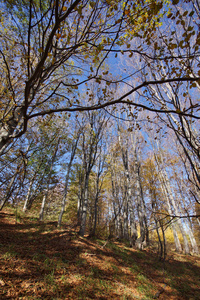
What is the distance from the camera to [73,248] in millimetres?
4625

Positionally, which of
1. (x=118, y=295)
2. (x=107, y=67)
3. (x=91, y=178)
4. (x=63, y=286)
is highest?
(x=107, y=67)

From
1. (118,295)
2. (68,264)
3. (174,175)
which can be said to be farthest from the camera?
(174,175)

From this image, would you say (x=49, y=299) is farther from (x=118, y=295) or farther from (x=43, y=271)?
(x=118, y=295)

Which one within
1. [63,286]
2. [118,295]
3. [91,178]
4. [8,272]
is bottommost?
[118,295]

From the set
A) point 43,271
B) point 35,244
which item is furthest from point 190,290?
point 35,244

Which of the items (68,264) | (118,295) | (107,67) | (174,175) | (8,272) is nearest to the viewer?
(8,272)

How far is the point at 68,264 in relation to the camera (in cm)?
351

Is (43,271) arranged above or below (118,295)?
above

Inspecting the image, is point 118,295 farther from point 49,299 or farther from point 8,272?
point 8,272

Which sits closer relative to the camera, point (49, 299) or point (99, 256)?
point (49, 299)

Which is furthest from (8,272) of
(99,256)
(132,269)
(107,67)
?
(107,67)

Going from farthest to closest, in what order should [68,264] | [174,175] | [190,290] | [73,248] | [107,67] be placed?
[174,175] < [107,67] < [73,248] < [190,290] < [68,264]

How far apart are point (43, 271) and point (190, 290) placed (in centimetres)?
457

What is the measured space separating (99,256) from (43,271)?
234cm
